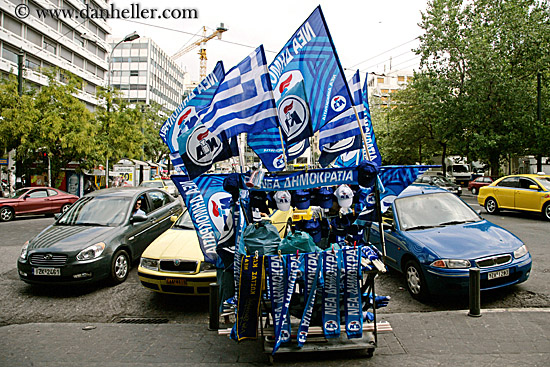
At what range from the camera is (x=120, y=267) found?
741 cm

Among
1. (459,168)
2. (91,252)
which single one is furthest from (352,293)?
(459,168)

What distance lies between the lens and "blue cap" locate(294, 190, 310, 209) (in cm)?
457

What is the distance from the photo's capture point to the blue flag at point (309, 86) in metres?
4.78

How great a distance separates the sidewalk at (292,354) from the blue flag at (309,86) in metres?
2.38

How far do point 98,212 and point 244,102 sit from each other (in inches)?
194

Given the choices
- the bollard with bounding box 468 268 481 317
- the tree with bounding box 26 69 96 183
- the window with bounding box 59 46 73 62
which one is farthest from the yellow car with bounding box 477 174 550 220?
the window with bounding box 59 46 73 62

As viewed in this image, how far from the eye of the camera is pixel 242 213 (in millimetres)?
4488

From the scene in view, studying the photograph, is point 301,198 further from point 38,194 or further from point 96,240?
point 38,194

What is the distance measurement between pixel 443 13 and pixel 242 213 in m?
29.5

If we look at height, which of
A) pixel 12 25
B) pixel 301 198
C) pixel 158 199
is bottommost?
pixel 158 199

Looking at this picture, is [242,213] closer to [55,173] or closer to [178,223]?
[178,223]

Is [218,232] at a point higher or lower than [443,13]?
lower

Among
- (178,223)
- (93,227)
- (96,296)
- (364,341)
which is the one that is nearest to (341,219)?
(364,341)

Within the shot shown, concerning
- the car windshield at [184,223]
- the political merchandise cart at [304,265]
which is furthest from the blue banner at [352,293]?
the car windshield at [184,223]
